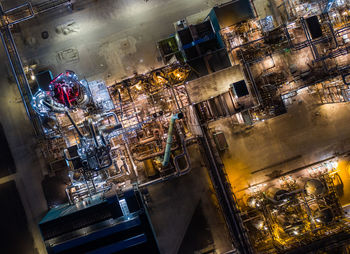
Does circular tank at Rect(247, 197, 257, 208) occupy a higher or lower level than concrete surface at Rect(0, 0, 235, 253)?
lower

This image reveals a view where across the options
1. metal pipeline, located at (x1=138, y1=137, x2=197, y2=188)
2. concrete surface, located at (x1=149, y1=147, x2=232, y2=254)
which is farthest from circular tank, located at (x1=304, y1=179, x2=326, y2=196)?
metal pipeline, located at (x1=138, y1=137, x2=197, y2=188)

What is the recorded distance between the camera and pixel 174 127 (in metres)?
14.7

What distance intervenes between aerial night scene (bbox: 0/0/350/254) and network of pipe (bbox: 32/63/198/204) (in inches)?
3.1

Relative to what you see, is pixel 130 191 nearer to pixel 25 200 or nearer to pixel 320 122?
pixel 25 200

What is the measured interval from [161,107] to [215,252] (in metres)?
10.0

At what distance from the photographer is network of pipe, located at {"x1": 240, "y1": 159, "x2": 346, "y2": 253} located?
13.8 m

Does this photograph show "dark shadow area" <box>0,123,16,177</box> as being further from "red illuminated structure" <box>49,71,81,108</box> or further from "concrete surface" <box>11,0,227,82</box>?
"red illuminated structure" <box>49,71,81,108</box>

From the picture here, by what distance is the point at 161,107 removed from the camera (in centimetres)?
1478

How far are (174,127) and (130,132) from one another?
2940mm

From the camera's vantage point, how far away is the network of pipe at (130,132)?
13.9 metres

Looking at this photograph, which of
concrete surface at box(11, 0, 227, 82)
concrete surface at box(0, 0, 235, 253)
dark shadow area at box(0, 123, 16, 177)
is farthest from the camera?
concrete surface at box(11, 0, 227, 82)

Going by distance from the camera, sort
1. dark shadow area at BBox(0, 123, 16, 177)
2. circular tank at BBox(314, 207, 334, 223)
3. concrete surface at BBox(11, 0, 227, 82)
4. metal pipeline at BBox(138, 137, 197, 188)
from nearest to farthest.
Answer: circular tank at BBox(314, 207, 334, 223) < metal pipeline at BBox(138, 137, 197, 188) < dark shadow area at BBox(0, 123, 16, 177) < concrete surface at BBox(11, 0, 227, 82)

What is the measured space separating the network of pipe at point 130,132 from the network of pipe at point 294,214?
19.0ft

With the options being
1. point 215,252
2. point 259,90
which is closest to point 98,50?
point 259,90
